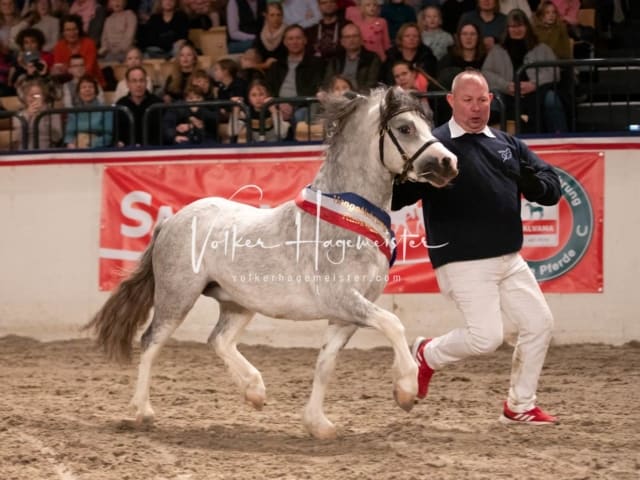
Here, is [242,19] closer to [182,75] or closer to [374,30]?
[182,75]

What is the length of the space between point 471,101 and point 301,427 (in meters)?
2.07

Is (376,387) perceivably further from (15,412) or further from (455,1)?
(455,1)

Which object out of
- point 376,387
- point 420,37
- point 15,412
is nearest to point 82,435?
point 15,412

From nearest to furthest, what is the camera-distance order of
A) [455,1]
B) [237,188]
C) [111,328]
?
[111,328], [237,188], [455,1]

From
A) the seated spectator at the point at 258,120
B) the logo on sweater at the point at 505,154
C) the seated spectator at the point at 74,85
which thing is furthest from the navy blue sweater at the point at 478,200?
the seated spectator at the point at 74,85

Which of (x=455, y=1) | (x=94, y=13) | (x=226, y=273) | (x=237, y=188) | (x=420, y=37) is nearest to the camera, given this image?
(x=226, y=273)

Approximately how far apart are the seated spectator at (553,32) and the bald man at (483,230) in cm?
513

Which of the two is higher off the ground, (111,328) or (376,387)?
(111,328)

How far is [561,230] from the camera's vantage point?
408 inches

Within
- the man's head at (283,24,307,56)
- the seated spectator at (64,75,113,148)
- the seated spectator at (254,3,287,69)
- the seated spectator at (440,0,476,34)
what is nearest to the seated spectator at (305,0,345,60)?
the man's head at (283,24,307,56)

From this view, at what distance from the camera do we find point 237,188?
35.9ft

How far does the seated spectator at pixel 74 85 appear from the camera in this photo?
42.2ft

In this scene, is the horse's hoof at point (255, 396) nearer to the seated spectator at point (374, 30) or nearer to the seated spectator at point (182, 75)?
the seated spectator at point (182, 75)

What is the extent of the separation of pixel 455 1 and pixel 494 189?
6396 millimetres
